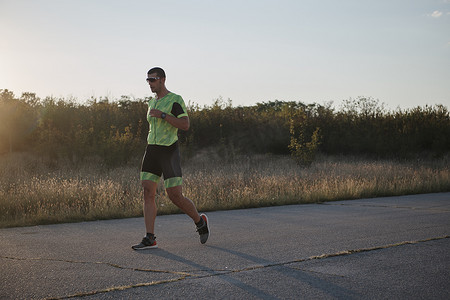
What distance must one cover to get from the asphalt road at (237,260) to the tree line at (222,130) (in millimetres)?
16140

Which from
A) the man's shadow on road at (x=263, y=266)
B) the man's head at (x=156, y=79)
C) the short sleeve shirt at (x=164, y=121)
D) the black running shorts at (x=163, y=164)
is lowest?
the man's shadow on road at (x=263, y=266)

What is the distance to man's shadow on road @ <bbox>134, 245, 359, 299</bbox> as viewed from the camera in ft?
15.1

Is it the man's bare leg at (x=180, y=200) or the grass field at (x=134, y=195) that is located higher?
the man's bare leg at (x=180, y=200)

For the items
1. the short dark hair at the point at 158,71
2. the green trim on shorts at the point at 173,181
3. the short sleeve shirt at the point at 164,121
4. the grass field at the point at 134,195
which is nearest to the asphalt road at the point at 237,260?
the green trim on shorts at the point at 173,181

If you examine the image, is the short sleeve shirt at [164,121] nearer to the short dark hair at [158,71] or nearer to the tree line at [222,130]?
the short dark hair at [158,71]

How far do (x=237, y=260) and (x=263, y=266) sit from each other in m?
0.44

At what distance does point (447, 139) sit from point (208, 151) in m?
18.1

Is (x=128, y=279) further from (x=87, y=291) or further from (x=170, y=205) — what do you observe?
(x=170, y=205)

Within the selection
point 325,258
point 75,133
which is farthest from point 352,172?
point 325,258

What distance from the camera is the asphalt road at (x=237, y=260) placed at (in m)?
4.69

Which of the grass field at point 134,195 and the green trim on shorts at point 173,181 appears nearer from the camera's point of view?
the green trim on shorts at point 173,181

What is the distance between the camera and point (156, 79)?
6695 millimetres

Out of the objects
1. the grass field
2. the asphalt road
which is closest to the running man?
the asphalt road

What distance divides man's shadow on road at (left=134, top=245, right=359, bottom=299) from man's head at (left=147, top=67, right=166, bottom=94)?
213 cm
